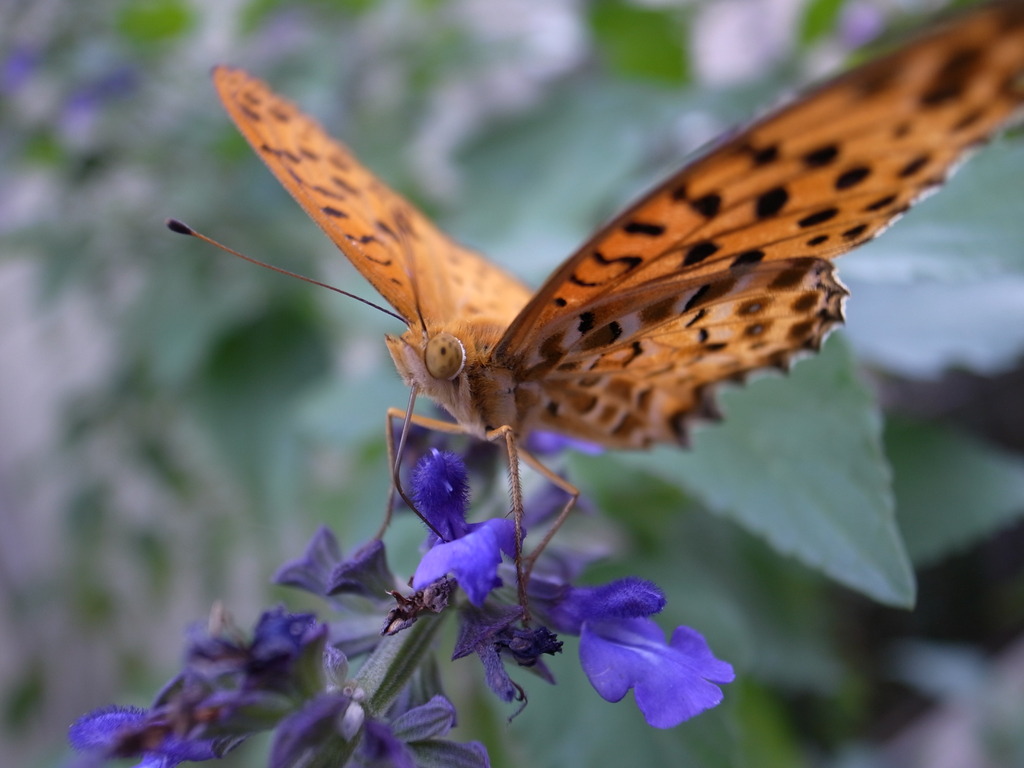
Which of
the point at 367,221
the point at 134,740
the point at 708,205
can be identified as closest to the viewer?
the point at 134,740

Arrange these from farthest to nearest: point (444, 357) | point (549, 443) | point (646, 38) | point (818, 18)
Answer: point (646, 38) → point (818, 18) → point (549, 443) → point (444, 357)

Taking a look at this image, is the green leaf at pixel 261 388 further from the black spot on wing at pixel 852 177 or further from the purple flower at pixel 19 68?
the black spot on wing at pixel 852 177

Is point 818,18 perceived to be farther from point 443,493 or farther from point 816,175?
point 443,493

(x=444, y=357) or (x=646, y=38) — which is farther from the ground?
(x=646, y=38)

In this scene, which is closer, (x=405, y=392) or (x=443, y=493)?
(x=443, y=493)

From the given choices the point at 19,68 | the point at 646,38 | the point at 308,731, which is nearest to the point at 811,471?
the point at 308,731

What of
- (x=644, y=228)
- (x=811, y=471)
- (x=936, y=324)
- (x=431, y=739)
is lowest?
(x=936, y=324)
